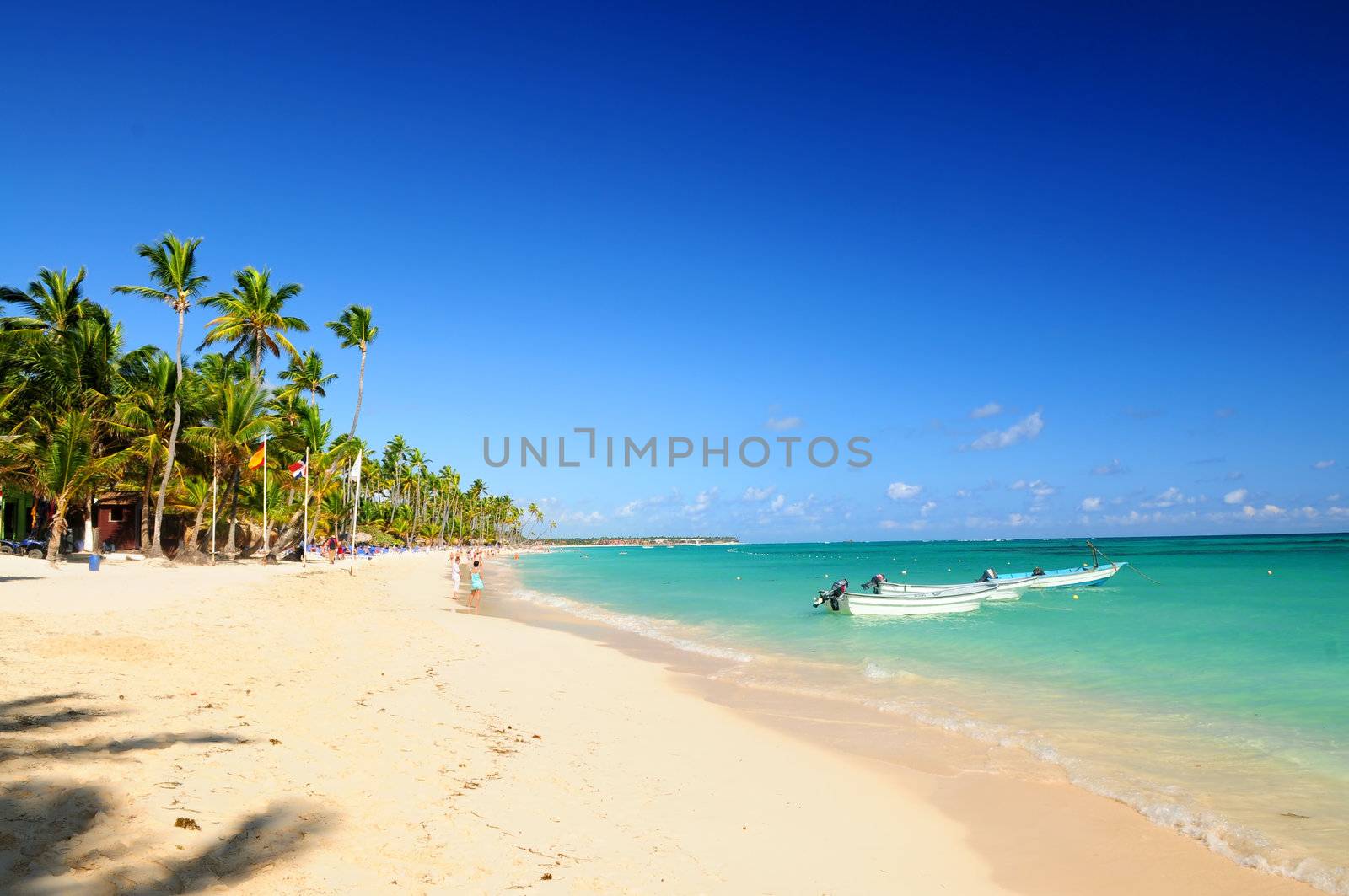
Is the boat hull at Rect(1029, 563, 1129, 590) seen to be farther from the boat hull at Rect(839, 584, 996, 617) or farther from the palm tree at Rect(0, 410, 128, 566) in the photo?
the palm tree at Rect(0, 410, 128, 566)

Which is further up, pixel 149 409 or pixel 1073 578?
pixel 149 409

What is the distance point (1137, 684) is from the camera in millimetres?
13828

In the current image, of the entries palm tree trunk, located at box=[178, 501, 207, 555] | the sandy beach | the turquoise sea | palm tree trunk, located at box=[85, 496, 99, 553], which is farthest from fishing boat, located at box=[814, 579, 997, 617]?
palm tree trunk, located at box=[85, 496, 99, 553]

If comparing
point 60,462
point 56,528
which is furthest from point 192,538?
point 60,462

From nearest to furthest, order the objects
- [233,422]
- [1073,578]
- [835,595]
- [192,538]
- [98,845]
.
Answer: [98,845] → [835,595] → [233,422] → [192,538] → [1073,578]

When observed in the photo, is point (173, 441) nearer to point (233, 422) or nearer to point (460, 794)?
point (233, 422)

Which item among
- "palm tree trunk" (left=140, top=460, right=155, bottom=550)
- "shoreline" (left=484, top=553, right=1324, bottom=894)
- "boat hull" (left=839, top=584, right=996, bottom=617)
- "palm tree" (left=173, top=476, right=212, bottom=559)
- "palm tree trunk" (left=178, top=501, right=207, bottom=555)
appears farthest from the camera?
"palm tree" (left=173, top=476, right=212, bottom=559)

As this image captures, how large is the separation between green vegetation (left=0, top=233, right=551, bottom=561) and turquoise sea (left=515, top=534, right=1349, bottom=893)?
18915 millimetres

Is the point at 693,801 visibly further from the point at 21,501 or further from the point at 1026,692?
the point at 21,501

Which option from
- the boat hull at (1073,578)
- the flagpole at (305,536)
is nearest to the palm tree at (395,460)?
the flagpole at (305,536)

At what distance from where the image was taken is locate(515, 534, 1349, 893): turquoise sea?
720 cm

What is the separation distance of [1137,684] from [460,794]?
13.3 metres

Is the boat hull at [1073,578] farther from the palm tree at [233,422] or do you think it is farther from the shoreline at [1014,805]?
the palm tree at [233,422]

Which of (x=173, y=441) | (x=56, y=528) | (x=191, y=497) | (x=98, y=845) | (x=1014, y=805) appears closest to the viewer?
(x=98, y=845)
